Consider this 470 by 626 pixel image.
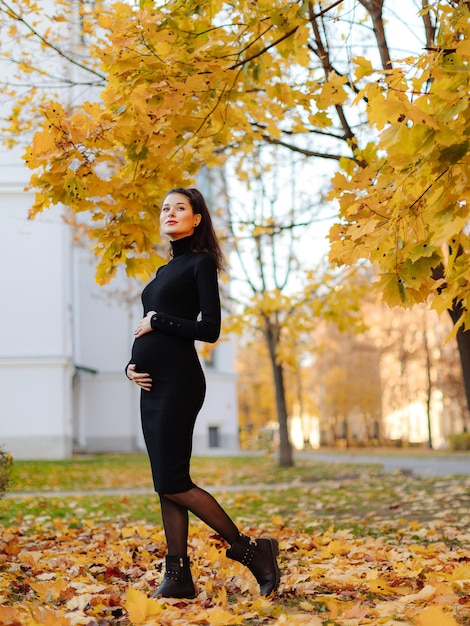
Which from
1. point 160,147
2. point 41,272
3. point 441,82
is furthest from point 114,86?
point 41,272

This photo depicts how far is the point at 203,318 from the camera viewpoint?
13.0 feet

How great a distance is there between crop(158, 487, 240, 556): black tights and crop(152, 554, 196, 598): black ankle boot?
0.04m

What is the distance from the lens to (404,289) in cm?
352

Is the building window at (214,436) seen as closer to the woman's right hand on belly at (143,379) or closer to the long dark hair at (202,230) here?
the long dark hair at (202,230)

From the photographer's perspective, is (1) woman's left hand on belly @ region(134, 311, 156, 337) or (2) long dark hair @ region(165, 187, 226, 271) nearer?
(1) woman's left hand on belly @ region(134, 311, 156, 337)

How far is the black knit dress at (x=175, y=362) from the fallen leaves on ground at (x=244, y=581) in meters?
0.63

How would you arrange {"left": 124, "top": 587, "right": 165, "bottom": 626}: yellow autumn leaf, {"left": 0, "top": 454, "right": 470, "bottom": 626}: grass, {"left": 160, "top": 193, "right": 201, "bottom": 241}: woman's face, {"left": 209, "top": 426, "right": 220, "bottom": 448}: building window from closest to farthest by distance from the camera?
{"left": 124, "top": 587, "right": 165, "bottom": 626}: yellow autumn leaf
{"left": 0, "top": 454, "right": 470, "bottom": 626}: grass
{"left": 160, "top": 193, "right": 201, "bottom": 241}: woman's face
{"left": 209, "top": 426, "right": 220, "bottom": 448}: building window

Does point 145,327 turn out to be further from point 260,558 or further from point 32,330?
point 32,330

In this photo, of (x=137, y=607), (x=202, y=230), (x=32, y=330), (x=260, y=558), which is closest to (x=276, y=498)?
(x=260, y=558)

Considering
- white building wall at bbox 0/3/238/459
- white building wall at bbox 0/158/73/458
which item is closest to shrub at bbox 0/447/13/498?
white building wall at bbox 0/3/238/459

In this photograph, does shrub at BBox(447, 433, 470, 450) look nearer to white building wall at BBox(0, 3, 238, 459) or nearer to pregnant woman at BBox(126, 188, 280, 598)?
white building wall at BBox(0, 3, 238, 459)

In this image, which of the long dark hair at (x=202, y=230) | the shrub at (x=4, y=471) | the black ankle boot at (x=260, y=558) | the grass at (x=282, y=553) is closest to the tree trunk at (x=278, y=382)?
the grass at (x=282, y=553)

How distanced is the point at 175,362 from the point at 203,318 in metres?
0.27

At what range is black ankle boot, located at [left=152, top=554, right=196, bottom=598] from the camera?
12.7ft
